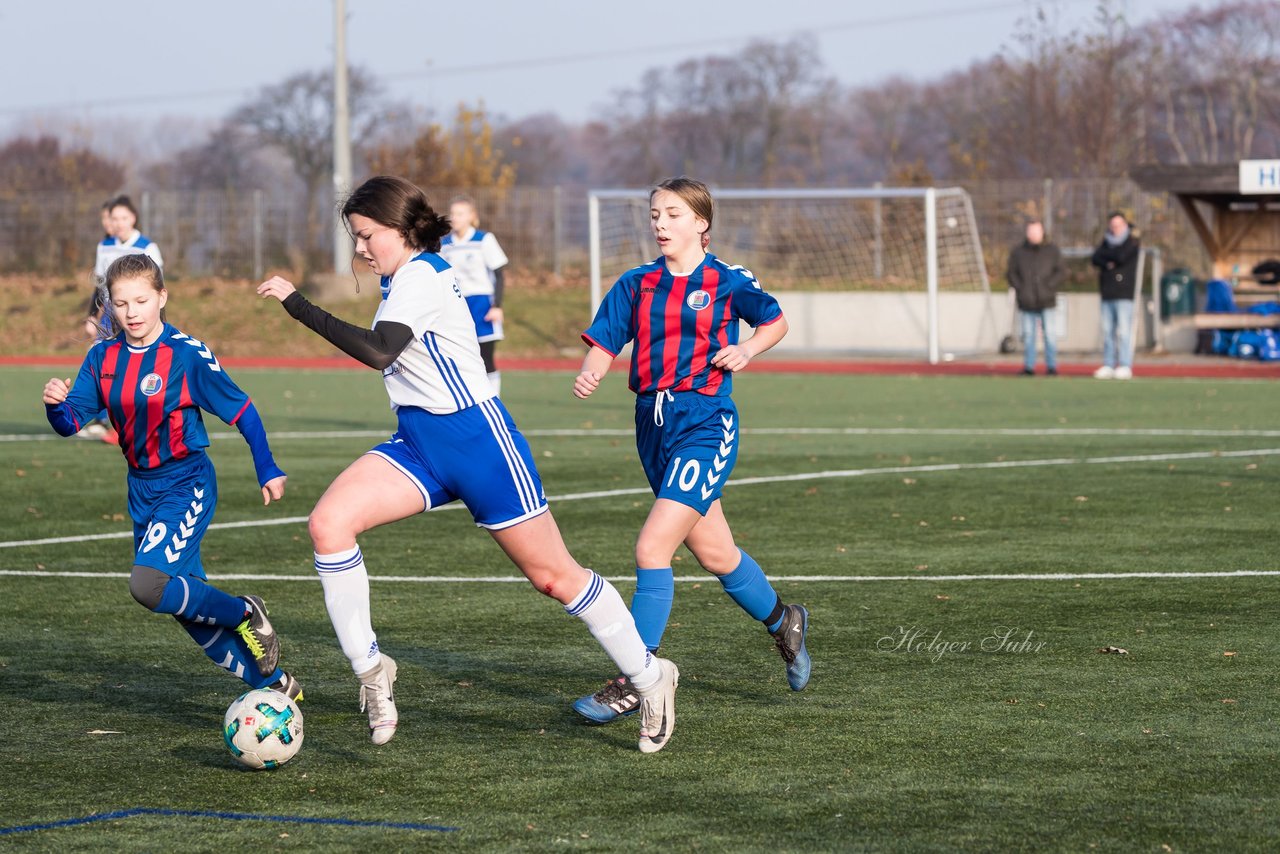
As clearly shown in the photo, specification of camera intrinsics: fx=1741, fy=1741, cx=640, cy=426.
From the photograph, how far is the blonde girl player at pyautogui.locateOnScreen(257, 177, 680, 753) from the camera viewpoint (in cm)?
506

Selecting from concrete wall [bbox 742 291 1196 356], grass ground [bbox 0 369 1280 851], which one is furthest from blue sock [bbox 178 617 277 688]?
concrete wall [bbox 742 291 1196 356]

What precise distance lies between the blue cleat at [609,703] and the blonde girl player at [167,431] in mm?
991

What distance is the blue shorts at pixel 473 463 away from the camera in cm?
507

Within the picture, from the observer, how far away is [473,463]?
5.07 m

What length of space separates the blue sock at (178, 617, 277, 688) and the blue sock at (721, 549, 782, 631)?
1548 millimetres

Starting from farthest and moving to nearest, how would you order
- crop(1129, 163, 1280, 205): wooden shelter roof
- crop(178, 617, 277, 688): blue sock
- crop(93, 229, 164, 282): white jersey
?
crop(1129, 163, 1280, 205): wooden shelter roof
crop(93, 229, 164, 282): white jersey
crop(178, 617, 277, 688): blue sock

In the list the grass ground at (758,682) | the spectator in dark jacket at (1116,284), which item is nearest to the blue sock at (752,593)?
the grass ground at (758,682)

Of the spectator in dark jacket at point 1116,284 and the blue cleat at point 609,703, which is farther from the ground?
the spectator in dark jacket at point 1116,284

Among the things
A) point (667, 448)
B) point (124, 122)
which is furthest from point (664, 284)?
point (124, 122)

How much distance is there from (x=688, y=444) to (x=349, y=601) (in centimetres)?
124

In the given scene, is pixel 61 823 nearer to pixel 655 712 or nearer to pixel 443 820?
pixel 443 820

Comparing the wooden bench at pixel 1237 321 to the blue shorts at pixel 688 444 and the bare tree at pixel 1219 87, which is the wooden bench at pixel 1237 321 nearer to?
the blue shorts at pixel 688 444

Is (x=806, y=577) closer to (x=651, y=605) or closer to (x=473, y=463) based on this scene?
(x=651, y=605)

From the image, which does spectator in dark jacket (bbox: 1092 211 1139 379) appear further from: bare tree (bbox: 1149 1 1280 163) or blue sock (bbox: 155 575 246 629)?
bare tree (bbox: 1149 1 1280 163)
